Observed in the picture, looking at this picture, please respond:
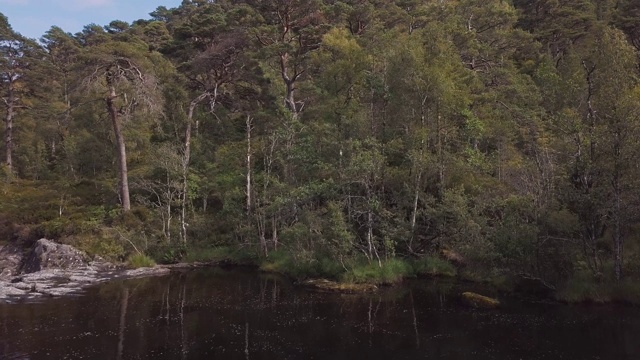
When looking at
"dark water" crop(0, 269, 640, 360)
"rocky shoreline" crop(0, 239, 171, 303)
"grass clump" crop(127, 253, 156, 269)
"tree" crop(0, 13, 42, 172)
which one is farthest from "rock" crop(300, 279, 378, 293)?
"tree" crop(0, 13, 42, 172)

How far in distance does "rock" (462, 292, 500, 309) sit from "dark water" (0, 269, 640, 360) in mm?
554

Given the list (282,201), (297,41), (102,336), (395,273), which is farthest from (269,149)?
(102,336)

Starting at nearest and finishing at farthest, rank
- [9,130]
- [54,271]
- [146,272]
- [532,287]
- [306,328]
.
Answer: [306,328], [532,287], [54,271], [146,272], [9,130]

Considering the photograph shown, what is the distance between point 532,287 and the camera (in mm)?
23859

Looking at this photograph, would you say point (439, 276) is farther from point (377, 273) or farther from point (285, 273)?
point (285, 273)

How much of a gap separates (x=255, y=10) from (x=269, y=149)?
45.4ft

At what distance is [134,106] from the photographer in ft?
127

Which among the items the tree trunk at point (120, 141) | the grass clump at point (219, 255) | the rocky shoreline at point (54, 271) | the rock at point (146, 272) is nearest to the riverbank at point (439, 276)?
the grass clump at point (219, 255)

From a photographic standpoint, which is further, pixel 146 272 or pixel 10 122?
pixel 10 122

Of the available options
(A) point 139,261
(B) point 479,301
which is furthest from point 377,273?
(A) point 139,261

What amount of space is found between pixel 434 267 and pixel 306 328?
1264cm

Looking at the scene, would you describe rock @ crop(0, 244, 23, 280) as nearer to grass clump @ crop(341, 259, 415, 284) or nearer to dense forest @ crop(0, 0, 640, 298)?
dense forest @ crop(0, 0, 640, 298)

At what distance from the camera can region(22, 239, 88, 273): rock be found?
1188 inches

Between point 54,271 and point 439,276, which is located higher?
point 54,271
